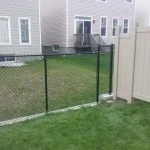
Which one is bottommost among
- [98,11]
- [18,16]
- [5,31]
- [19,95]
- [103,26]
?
[19,95]

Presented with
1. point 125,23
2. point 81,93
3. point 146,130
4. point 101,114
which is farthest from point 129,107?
point 125,23

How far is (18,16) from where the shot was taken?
14820 mm

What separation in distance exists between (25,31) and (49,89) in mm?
8672

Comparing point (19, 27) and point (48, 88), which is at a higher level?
point (19, 27)

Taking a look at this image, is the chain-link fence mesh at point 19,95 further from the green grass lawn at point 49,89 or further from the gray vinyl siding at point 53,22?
the gray vinyl siding at point 53,22

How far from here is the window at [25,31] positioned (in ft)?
49.7

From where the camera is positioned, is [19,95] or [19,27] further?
[19,27]

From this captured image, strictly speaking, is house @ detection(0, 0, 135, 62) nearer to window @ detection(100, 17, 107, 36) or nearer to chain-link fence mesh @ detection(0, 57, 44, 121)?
window @ detection(100, 17, 107, 36)

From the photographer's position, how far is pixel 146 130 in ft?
13.9

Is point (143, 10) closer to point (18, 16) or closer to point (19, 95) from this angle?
point (18, 16)

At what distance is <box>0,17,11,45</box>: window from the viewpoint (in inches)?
569

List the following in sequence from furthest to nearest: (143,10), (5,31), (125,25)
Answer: (143,10), (125,25), (5,31)

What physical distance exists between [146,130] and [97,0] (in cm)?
1797

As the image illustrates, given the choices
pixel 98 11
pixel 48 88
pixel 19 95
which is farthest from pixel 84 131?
pixel 98 11
